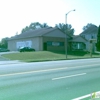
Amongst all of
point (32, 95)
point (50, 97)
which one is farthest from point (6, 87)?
point (50, 97)

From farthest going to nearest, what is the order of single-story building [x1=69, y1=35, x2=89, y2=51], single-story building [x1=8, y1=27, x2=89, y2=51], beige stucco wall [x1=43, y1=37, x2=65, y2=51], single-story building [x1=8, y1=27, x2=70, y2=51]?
single-story building [x1=69, y1=35, x2=89, y2=51]
beige stucco wall [x1=43, y1=37, x2=65, y2=51]
single-story building [x1=8, y1=27, x2=89, y2=51]
single-story building [x1=8, y1=27, x2=70, y2=51]

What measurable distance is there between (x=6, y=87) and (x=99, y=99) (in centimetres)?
405

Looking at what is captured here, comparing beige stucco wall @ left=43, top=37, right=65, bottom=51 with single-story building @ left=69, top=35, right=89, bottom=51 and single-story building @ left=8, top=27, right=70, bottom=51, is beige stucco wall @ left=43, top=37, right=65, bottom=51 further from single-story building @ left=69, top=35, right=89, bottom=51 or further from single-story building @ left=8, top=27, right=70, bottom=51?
single-story building @ left=69, top=35, right=89, bottom=51

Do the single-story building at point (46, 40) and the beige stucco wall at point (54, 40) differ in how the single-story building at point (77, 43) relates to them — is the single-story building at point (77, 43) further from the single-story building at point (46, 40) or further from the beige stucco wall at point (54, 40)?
the single-story building at point (46, 40)

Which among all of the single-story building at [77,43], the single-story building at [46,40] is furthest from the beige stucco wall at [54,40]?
the single-story building at [77,43]

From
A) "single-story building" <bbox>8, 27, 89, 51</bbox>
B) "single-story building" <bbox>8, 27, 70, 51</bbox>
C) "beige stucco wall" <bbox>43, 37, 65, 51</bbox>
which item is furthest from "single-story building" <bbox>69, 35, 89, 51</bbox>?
"single-story building" <bbox>8, 27, 70, 51</bbox>

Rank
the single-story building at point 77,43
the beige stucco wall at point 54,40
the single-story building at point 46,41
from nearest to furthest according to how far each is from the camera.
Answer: the single-story building at point 46,41
the beige stucco wall at point 54,40
the single-story building at point 77,43

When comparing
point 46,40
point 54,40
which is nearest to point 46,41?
point 46,40

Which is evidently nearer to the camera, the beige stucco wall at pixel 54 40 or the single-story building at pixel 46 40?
the single-story building at pixel 46 40

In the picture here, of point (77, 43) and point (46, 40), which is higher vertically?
point (46, 40)

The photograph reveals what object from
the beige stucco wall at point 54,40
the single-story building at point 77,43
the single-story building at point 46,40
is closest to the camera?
the single-story building at point 46,40

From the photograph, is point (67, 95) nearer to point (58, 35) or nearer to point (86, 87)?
point (86, 87)

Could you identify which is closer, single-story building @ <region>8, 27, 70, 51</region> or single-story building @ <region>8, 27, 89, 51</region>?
single-story building @ <region>8, 27, 70, 51</region>

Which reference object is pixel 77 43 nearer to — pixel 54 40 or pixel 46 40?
pixel 54 40
